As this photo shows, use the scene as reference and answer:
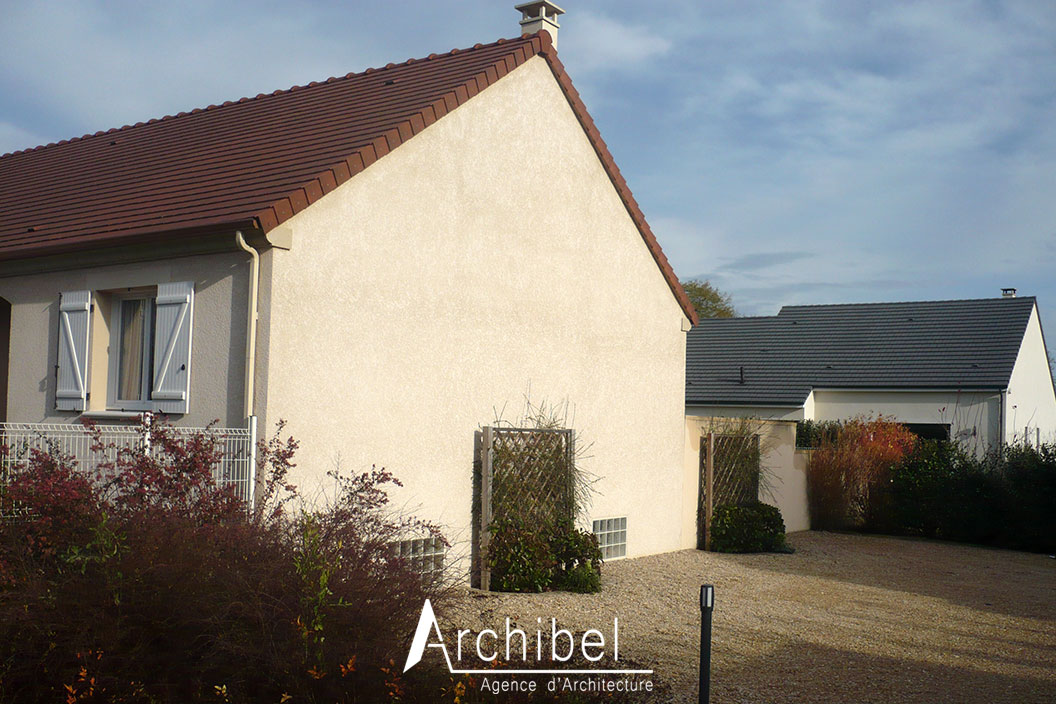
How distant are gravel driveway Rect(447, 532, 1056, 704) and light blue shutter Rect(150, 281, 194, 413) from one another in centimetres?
359

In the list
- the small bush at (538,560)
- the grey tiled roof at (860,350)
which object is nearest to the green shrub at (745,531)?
the small bush at (538,560)

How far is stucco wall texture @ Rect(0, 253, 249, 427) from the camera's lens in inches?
378

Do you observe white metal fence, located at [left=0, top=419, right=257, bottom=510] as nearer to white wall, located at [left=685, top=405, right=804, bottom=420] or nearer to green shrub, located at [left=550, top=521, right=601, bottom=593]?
green shrub, located at [left=550, top=521, right=601, bottom=593]

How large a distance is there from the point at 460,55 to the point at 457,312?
399 cm

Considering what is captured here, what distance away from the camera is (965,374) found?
23953 mm

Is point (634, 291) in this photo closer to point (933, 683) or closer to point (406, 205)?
point (406, 205)

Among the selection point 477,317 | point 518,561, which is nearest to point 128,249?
point 477,317

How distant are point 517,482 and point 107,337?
4871mm

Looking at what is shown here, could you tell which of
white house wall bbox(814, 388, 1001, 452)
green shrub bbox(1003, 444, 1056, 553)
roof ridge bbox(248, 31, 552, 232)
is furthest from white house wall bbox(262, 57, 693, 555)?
white house wall bbox(814, 388, 1001, 452)

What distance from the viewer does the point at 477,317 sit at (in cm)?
1170

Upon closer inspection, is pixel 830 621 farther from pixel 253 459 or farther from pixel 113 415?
pixel 113 415

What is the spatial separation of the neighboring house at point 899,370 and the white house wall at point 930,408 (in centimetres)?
2

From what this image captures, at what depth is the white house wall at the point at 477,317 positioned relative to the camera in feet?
32.5

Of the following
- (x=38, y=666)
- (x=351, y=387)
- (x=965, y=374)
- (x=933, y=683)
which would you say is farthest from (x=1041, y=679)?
Result: (x=965, y=374)
